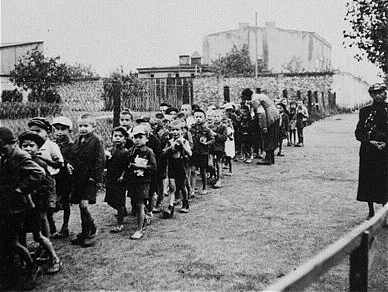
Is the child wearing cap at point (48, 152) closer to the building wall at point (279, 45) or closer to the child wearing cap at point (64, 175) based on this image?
the child wearing cap at point (64, 175)

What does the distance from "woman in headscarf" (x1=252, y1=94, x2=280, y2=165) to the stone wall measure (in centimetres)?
2409

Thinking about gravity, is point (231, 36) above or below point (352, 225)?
above

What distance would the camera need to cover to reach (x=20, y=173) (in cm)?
468

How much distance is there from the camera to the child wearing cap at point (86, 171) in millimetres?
6129

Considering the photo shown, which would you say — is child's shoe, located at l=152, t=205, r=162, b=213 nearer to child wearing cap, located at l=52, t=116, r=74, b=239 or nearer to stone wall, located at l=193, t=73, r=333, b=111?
child wearing cap, located at l=52, t=116, r=74, b=239

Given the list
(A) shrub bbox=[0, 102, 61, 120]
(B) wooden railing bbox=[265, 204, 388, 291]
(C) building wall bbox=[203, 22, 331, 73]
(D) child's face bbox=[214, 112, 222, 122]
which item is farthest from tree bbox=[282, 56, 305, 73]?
(B) wooden railing bbox=[265, 204, 388, 291]

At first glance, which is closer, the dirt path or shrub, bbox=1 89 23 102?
the dirt path

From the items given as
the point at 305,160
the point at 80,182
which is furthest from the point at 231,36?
the point at 80,182

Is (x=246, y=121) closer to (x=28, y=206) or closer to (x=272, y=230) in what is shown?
(x=272, y=230)

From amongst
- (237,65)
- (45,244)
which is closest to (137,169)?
(45,244)

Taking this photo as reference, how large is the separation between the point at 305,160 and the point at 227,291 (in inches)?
379

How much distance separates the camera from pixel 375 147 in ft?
22.5

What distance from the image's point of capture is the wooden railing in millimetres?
2250

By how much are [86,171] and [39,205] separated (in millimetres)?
914
